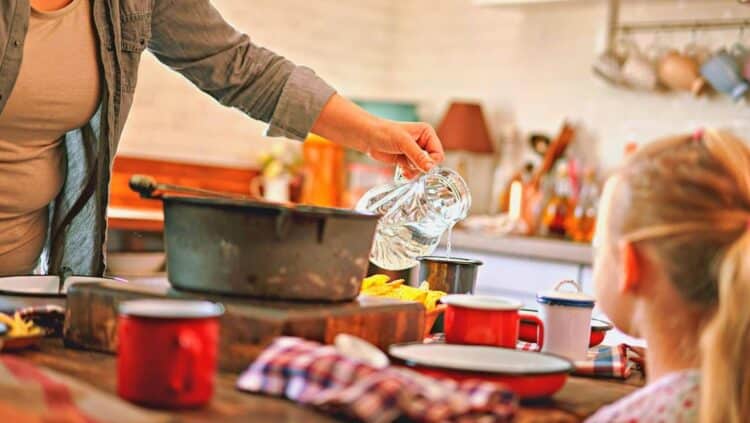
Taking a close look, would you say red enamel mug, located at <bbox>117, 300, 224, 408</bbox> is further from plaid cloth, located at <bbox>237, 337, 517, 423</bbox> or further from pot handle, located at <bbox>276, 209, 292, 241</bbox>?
pot handle, located at <bbox>276, 209, 292, 241</bbox>

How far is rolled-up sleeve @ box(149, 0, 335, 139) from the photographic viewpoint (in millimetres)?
1982

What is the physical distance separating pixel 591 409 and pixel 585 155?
11.2ft

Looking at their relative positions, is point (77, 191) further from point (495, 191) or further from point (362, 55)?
point (362, 55)

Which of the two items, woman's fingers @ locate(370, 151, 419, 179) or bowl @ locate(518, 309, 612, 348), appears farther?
woman's fingers @ locate(370, 151, 419, 179)

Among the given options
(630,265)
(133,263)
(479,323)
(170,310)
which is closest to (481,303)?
(479,323)

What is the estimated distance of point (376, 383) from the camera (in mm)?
1025

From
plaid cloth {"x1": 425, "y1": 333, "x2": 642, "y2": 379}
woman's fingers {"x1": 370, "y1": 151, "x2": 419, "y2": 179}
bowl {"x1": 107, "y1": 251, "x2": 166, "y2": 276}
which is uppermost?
woman's fingers {"x1": 370, "y1": 151, "x2": 419, "y2": 179}

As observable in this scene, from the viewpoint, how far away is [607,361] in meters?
1.47

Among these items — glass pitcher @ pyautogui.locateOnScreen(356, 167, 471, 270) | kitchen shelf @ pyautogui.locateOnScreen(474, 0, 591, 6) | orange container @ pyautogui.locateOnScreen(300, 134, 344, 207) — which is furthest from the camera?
orange container @ pyautogui.locateOnScreen(300, 134, 344, 207)

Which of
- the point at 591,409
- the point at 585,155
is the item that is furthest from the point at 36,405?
→ the point at 585,155

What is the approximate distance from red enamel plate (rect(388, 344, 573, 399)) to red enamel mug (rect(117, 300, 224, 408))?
0.27 metres

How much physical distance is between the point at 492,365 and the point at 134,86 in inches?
39.1

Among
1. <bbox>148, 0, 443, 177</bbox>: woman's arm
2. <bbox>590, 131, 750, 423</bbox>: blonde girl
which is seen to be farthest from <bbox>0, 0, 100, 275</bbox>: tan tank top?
<bbox>590, 131, 750, 423</bbox>: blonde girl

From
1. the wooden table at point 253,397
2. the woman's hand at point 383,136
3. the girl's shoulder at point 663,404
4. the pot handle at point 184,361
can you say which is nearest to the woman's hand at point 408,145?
the woman's hand at point 383,136
